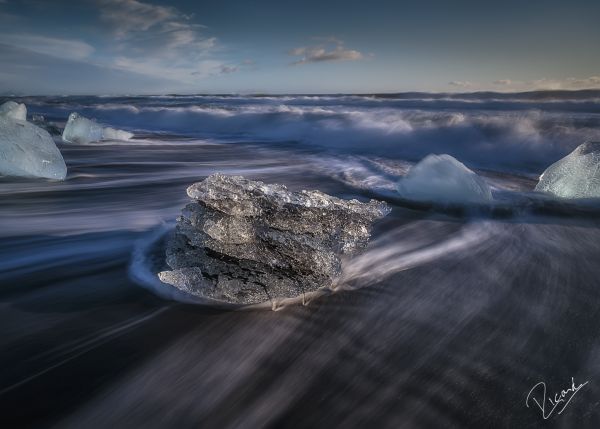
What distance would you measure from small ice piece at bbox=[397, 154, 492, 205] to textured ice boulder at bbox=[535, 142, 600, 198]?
0.89 metres

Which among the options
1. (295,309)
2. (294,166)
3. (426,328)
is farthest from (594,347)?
(294,166)

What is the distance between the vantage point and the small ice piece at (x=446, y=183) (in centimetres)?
384

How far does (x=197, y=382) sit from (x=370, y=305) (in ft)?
2.91

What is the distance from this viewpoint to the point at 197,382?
55.5 inches

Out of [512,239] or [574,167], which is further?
[574,167]

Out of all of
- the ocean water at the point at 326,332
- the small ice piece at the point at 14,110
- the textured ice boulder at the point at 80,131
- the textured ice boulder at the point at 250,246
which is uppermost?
the small ice piece at the point at 14,110

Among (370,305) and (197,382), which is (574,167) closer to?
(370,305)

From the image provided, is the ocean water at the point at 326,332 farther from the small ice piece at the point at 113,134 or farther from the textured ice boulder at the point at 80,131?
the small ice piece at the point at 113,134

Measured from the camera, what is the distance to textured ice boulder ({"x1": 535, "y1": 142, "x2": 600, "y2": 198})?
12.5 ft
